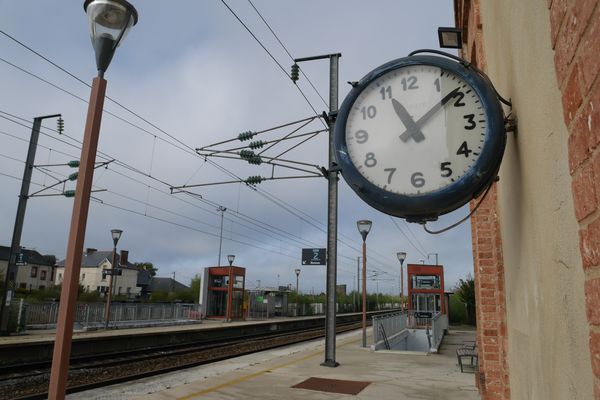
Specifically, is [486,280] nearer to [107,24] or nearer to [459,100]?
[459,100]

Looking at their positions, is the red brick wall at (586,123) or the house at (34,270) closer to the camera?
the red brick wall at (586,123)

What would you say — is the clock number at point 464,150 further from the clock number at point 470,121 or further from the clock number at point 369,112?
the clock number at point 369,112

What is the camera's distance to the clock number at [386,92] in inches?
79.1

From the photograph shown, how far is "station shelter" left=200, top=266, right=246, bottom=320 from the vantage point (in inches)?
1172

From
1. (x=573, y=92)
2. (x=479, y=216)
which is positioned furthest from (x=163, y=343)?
(x=573, y=92)

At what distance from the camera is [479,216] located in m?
4.73

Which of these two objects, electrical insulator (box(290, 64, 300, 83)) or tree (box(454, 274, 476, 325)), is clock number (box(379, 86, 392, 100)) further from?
tree (box(454, 274, 476, 325))

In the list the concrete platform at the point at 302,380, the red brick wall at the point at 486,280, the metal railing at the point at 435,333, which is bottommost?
the concrete platform at the point at 302,380

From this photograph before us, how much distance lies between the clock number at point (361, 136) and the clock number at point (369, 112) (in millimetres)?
76

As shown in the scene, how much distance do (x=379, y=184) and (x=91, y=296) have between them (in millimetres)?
41979

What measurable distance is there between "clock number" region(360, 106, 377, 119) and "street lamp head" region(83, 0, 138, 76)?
272 centimetres

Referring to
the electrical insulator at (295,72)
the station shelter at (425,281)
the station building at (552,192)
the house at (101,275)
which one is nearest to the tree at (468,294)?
the station shelter at (425,281)

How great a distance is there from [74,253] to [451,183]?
2829mm

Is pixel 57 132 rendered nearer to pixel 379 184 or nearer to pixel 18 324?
pixel 18 324
